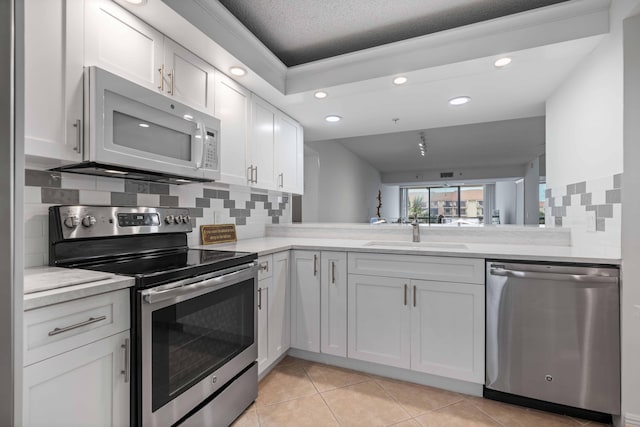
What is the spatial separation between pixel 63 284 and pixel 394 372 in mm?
1955

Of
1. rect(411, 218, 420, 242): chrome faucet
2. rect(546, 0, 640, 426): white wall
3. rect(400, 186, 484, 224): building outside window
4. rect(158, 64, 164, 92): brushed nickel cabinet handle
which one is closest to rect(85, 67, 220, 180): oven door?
rect(158, 64, 164, 92): brushed nickel cabinet handle

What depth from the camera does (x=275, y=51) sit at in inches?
91.6

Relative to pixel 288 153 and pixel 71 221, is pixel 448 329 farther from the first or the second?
pixel 71 221

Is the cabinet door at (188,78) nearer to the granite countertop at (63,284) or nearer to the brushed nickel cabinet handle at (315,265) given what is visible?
the granite countertop at (63,284)

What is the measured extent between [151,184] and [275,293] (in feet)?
3.51

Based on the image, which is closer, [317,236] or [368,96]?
[368,96]

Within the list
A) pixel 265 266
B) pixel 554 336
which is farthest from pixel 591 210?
pixel 265 266

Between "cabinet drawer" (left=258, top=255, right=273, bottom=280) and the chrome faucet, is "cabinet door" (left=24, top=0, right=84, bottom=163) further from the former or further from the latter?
the chrome faucet

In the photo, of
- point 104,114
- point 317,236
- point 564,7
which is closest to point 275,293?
point 317,236

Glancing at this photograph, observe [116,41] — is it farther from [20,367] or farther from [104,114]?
[20,367]

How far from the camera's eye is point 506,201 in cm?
960

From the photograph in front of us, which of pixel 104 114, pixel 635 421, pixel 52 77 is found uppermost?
pixel 52 77

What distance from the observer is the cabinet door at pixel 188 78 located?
1.66 meters

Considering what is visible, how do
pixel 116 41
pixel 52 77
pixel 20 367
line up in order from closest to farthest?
pixel 20 367
pixel 52 77
pixel 116 41
